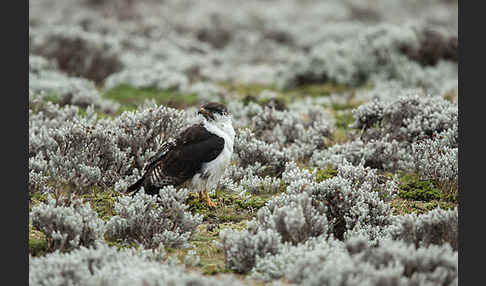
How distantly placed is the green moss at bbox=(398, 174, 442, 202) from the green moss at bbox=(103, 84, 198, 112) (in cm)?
692

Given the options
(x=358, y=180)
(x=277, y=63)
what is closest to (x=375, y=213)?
(x=358, y=180)

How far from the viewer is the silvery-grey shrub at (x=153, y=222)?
5.69 metres

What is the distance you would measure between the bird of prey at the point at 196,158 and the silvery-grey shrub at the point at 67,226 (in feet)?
3.59

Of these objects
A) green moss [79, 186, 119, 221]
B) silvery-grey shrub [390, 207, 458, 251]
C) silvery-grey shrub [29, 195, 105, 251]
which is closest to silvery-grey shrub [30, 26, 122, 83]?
green moss [79, 186, 119, 221]

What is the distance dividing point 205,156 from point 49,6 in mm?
24209

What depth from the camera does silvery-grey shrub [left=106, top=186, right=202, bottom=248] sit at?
18.7ft

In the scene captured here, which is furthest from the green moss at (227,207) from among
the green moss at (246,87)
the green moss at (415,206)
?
the green moss at (246,87)

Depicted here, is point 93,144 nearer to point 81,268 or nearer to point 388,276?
point 81,268

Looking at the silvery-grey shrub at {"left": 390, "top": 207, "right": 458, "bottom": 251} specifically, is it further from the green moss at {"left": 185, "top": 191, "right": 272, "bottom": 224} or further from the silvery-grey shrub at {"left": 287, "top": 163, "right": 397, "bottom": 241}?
the green moss at {"left": 185, "top": 191, "right": 272, "bottom": 224}

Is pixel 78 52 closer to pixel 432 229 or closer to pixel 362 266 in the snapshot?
pixel 432 229

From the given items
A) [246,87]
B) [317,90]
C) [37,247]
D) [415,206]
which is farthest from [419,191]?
[246,87]

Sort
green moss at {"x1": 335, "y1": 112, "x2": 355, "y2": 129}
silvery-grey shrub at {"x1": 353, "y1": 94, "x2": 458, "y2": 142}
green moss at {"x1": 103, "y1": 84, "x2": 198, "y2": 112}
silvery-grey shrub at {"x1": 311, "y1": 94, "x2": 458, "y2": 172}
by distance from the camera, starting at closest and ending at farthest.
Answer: silvery-grey shrub at {"x1": 311, "y1": 94, "x2": 458, "y2": 172}, silvery-grey shrub at {"x1": 353, "y1": 94, "x2": 458, "y2": 142}, green moss at {"x1": 335, "y1": 112, "x2": 355, "y2": 129}, green moss at {"x1": 103, "y1": 84, "x2": 198, "y2": 112}

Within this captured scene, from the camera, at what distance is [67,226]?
5328 mm

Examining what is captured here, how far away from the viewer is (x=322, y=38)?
2270cm
